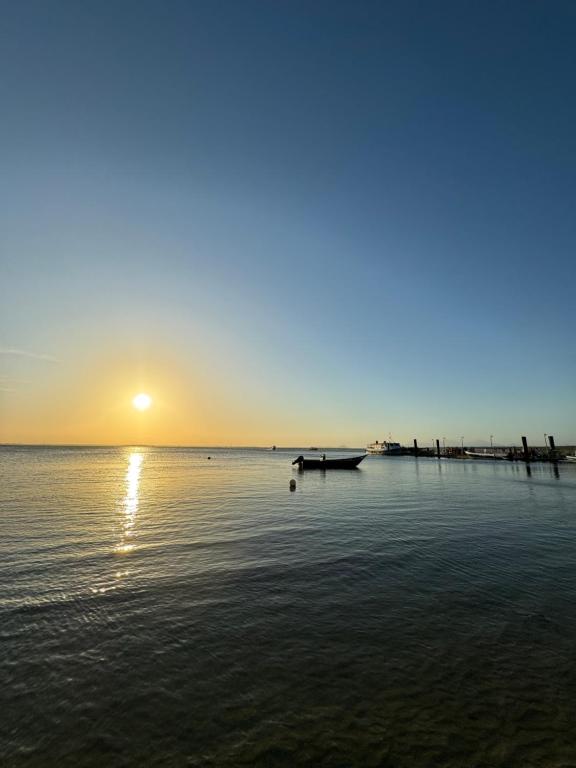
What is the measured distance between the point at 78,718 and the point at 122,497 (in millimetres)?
25884

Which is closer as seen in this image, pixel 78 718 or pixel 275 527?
pixel 78 718

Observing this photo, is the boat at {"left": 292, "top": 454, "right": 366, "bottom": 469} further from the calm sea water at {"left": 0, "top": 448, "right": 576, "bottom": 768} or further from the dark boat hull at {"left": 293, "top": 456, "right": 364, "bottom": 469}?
the calm sea water at {"left": 0, "top": 448, "right": 576, "bottom": 768}

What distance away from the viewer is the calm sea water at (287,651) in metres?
4.67

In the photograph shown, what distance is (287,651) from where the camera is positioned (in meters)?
6.80

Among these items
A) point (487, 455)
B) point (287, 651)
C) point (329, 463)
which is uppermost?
point (487, 455)

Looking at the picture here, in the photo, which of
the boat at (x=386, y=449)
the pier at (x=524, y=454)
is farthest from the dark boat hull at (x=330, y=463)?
the boat at (x=386, y=449)

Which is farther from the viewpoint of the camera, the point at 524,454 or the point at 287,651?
the point at 524,454

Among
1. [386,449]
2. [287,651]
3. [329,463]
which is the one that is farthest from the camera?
[386,449]

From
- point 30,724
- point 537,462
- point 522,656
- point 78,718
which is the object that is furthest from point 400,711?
point 537,462

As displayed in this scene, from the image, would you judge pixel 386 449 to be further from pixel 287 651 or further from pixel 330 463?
pixel 287 651

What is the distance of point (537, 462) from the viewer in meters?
75.2

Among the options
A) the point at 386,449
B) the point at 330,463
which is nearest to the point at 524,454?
the point at 330,463

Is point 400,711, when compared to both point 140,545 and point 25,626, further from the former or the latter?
point 140,545

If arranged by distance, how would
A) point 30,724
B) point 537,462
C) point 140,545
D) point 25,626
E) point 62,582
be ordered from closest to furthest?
point 30,724, point 25,626, point 62,582, point 140,545, point 537,462
